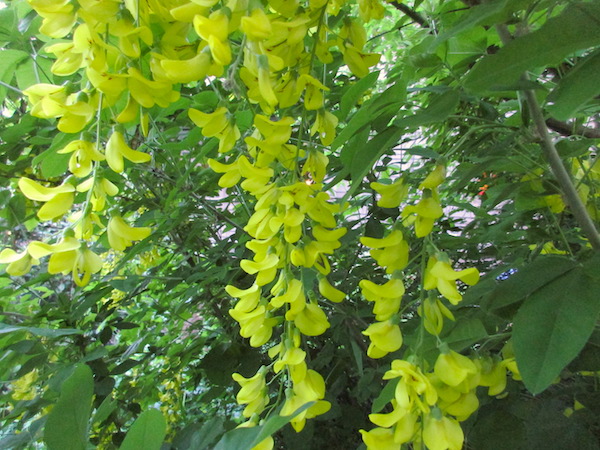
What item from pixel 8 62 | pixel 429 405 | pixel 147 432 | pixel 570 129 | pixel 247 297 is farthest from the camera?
pixel 570 129

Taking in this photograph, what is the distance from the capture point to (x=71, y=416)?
34cm

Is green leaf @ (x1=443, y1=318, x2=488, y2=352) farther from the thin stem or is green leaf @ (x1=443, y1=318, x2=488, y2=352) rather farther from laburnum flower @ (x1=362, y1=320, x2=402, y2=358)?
the thin stem

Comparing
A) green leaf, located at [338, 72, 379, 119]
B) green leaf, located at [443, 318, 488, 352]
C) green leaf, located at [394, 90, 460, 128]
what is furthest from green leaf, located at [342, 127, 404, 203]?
green leaf, located at [443, 318, 488, 352]

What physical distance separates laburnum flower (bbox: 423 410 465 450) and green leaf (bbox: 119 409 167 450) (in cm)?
24

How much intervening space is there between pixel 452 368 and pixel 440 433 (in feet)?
0.20

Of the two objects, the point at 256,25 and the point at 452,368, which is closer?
the point at 256,25

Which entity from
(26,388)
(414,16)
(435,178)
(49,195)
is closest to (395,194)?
(435,178)

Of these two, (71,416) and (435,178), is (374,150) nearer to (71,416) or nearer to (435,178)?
(435,178)

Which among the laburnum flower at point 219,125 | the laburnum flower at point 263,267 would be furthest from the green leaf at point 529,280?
the laburnum flower at point 219,125

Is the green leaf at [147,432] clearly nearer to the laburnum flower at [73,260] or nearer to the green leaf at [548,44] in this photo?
the laburnum flower at [73,260]

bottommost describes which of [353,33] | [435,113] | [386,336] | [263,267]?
Answer: [386,336]

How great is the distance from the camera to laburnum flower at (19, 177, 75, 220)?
1.48ft

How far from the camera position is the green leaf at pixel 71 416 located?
0.34m

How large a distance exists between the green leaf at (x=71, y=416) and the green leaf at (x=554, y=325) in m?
0.34
